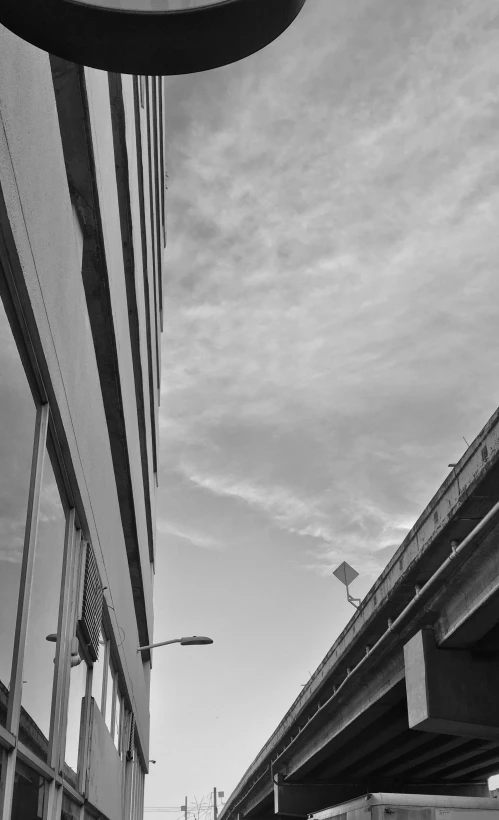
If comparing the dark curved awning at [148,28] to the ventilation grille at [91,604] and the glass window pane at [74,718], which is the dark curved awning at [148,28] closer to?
the ventilation grille at [91,604]

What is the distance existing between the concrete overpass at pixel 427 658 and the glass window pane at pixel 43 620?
16.6ft

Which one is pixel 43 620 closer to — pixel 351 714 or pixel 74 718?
pixel 74 718

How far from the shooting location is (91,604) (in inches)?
352

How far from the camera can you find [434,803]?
1130 centimetres

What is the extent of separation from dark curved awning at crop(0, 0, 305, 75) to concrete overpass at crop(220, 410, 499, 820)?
759cm

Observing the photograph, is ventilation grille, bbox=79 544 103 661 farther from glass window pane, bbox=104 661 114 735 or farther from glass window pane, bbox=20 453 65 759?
glass window pane, bbox=104 661 114 735

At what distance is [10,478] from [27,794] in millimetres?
2370

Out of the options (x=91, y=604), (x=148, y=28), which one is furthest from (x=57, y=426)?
(x=148, y=28)

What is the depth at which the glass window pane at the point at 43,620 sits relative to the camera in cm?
586

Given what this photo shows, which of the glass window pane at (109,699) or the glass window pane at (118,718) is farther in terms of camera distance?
the glass window pane at (118,718)

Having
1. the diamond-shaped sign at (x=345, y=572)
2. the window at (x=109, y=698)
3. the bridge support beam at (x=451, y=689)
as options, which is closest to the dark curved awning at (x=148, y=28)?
the window at (x=109, y=698)

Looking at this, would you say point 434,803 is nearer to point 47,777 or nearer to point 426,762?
point 47,777

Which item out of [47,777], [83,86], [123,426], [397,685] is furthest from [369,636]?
[83,86]

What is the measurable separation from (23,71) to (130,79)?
390 inches
